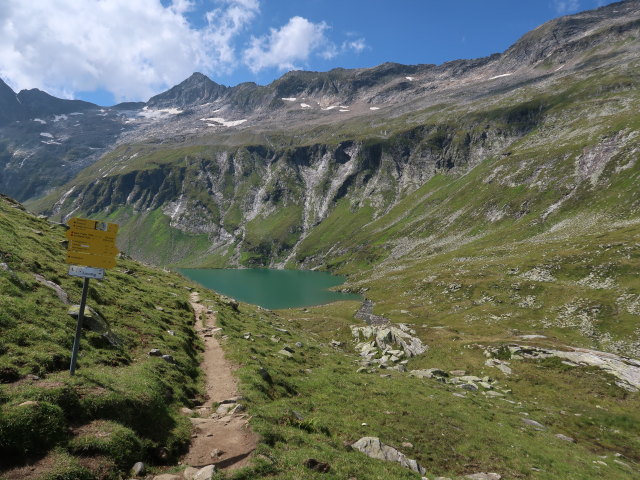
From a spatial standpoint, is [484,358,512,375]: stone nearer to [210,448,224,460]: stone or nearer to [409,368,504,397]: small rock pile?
[409,368,504,397]: small rock pile

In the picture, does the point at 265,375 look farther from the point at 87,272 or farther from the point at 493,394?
the point at 493,394

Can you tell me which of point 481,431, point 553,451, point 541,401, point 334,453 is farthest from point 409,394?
point 541,401

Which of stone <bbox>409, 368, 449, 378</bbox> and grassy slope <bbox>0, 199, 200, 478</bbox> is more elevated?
grassy slope <bbox>0, 199, 200, 478</bbox>

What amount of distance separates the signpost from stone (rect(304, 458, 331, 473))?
35.5ft

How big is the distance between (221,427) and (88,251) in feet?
33.4

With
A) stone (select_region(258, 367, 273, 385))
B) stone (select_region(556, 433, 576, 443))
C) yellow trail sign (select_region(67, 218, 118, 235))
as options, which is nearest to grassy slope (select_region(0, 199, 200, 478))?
stone (select_region(258, 367, 273, 385))

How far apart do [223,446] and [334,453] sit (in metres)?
4.94

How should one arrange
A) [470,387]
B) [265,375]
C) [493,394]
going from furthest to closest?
[470,387] → [493,394] → [265,375]

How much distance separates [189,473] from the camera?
40.3 ft

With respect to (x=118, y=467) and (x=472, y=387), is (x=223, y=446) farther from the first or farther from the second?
(x=472, y=387)

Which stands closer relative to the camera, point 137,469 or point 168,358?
point 137,469

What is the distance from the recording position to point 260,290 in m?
184

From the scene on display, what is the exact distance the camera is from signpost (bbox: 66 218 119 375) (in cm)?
1459

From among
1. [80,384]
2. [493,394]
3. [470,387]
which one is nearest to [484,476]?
[80,384]
